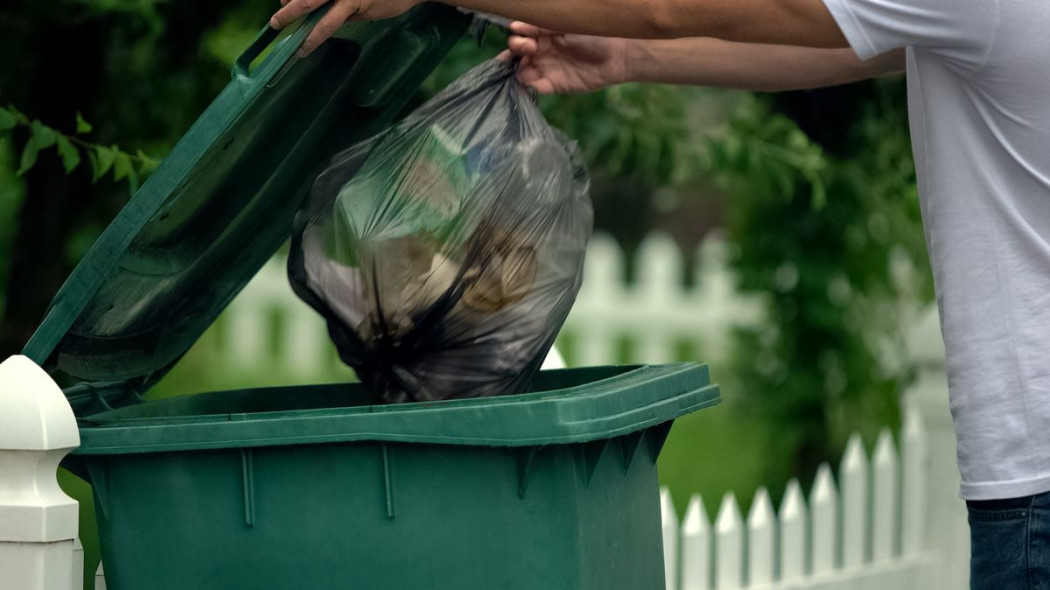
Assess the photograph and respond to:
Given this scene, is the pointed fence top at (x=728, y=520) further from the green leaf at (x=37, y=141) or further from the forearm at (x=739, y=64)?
the green leaf at (x=37, y=141)

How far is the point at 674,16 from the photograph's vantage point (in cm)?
Answer: 187

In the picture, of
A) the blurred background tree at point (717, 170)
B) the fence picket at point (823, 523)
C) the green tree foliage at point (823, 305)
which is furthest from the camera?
the green tree foliage at point (823, 305)

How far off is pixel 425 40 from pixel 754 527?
1.65m

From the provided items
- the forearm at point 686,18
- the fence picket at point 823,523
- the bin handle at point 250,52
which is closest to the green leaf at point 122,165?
the bin handle at point 250,52

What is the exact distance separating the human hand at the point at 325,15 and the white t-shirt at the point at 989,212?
2.05 ft

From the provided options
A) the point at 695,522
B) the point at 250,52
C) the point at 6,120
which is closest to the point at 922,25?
the point at 250,52

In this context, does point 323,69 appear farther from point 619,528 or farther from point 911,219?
point 911,219

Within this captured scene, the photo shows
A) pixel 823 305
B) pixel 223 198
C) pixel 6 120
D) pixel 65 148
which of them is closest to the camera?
pixel 223 198

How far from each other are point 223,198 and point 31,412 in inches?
20.4

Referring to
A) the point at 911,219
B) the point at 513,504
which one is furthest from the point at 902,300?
the point at 513,504

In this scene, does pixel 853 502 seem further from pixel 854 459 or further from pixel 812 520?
pixel 812 520

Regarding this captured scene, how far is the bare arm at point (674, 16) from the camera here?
6.04ft

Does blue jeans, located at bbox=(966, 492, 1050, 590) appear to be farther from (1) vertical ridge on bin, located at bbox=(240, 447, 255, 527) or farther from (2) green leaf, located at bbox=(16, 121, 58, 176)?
(2) green leaf, located at bbox=(16, 121, 58, 176)

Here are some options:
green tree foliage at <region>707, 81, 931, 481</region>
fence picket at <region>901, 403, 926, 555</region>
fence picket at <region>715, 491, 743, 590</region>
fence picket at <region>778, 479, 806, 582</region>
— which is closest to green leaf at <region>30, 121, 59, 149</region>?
fence picket at <region>715, 491, 743, 590</region>
